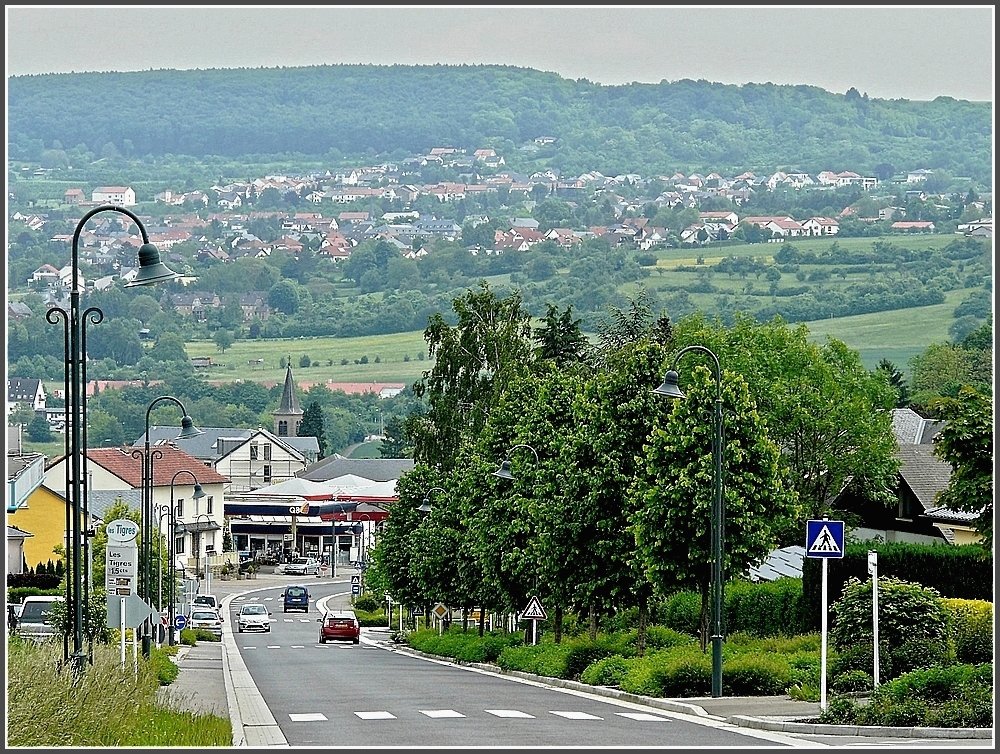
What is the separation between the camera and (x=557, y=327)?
88688 millimetres

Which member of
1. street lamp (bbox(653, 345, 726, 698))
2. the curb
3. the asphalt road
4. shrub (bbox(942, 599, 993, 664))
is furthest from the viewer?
shrub (bbox(942, 599, 993, 664))

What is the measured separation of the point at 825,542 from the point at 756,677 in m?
5.72

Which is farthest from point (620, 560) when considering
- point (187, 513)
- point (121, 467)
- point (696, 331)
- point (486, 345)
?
point (187, 513)

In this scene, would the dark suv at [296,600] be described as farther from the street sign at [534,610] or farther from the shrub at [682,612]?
the street sign at [534,610]

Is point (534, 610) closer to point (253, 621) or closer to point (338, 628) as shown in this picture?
point (338, 628)

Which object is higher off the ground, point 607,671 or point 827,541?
point 827,541

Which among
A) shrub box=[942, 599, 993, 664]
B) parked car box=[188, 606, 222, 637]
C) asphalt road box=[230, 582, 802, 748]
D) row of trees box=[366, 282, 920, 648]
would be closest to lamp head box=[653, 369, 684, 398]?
row of trees box=[366, 282, 920, 648]

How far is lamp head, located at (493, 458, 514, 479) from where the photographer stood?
143 ft

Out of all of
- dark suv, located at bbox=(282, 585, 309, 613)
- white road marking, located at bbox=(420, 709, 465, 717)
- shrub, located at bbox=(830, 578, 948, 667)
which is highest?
shrub, located at bbox=(830, 578, 948, 667)

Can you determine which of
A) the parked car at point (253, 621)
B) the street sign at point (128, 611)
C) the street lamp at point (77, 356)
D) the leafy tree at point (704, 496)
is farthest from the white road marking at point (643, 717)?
the parked car at point (253, 621)

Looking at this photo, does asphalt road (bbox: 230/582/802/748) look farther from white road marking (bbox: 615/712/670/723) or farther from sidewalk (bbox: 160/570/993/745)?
sidewalk (bbox: 160/570/993/745)

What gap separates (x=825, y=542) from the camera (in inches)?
937

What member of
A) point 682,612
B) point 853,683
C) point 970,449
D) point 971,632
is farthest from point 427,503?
point 853,683

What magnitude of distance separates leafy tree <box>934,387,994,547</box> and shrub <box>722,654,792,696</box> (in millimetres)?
4709
